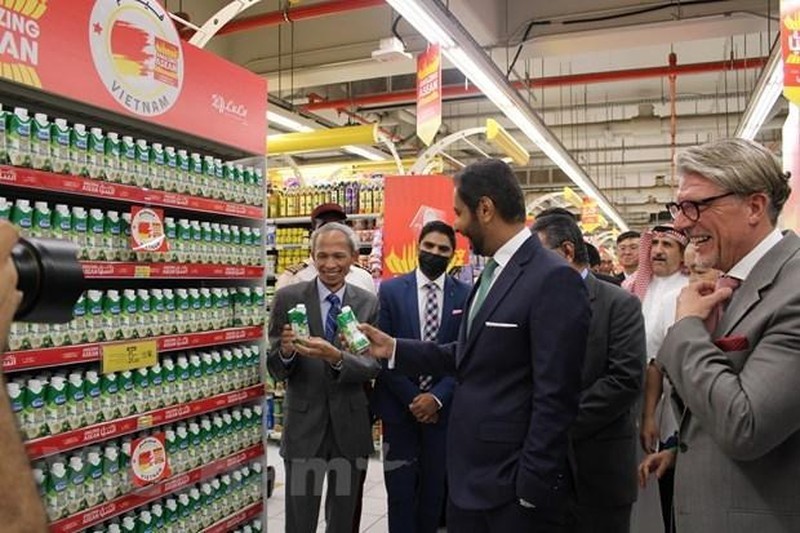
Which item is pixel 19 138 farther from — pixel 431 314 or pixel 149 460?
pixel 431 314

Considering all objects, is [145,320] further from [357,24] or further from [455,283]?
[357,24]

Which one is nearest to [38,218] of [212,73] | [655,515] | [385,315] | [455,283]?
[212,73]

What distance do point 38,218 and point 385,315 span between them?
1890 mm

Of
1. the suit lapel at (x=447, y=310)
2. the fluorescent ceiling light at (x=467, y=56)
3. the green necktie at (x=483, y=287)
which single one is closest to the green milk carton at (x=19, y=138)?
the green necktie at (x=483, y=287)

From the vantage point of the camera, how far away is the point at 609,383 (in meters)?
2.89

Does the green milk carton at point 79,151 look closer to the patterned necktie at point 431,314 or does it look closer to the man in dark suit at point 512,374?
the man in dark suit at point 512,374

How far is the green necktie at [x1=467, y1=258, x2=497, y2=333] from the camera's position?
246cm

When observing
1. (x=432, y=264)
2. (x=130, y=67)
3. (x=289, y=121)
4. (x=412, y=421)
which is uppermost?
(x=289, y=121)

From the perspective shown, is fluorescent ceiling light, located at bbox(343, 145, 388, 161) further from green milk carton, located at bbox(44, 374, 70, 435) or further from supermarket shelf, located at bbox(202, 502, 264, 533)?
green milk carton, located at bbox(44, 374, 70, 435)

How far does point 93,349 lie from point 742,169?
240cm

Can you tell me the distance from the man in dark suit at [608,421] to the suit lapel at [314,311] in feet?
4.48

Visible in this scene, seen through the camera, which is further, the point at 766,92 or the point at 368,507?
the point at 766,92

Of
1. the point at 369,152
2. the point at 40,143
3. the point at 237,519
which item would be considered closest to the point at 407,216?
the point at 237,519

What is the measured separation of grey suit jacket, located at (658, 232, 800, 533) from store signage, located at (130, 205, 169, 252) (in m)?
2.19
